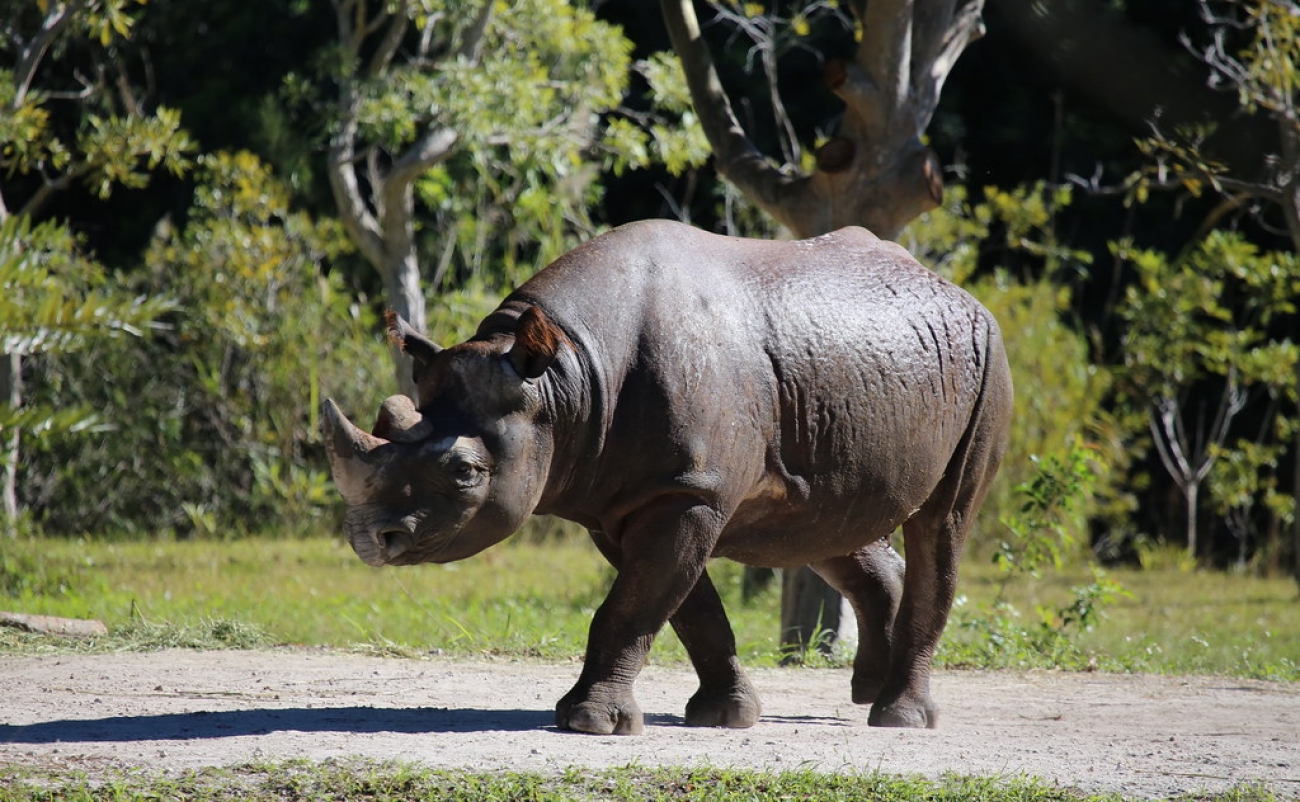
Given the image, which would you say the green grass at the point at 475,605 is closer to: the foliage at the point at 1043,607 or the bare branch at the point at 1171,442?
the foliage at the point at 1043,607

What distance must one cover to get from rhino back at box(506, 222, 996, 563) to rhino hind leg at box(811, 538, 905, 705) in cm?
62

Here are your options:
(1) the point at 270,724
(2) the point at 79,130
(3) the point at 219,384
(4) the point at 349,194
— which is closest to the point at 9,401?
(2) the point at 79,130

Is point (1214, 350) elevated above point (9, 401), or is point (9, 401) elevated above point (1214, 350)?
point (1214, 350)

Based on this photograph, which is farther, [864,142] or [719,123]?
[719,123]

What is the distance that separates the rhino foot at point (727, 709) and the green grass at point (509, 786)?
2.68ft

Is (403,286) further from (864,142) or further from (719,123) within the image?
(864,142)

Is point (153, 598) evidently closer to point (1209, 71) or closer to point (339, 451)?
point (339, 451)

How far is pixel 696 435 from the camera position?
479 centimetres

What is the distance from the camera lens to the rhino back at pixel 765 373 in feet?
15.9

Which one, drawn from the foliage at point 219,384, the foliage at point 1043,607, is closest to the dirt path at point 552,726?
the foliage at point 1043,607

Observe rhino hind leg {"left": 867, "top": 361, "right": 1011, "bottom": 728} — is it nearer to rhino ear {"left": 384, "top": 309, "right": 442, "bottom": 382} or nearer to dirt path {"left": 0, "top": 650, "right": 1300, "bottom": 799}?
dirt path {"left": 0, "top": 650, "right": 1300, "bottom": 799}

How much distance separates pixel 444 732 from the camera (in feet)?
16.1

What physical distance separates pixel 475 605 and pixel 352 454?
17.2 feet

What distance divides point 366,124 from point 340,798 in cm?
763
